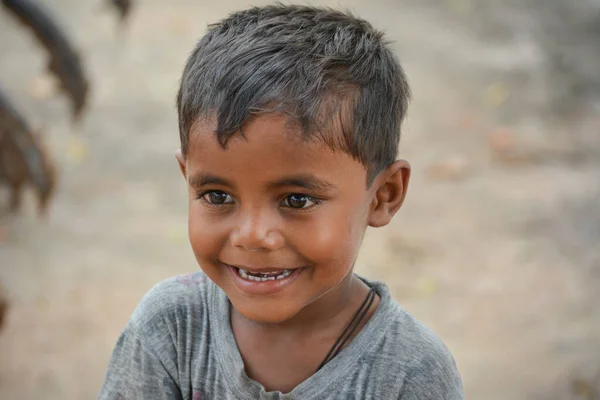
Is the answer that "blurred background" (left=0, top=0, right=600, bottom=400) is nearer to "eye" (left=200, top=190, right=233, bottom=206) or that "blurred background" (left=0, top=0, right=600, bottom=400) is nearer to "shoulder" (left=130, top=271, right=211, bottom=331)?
"shoulder" (left=130, top=271, right=211, bottom=331)

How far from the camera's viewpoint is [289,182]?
55.6 inches

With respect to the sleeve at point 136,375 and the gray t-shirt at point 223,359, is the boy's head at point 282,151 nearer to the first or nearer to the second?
the gray t-shirt at point 223,359

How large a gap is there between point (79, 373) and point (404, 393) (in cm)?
272

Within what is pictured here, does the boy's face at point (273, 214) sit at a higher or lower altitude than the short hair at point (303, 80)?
lower

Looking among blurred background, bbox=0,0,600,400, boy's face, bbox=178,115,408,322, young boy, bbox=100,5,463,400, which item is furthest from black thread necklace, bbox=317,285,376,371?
blurred background, bbox=0,0,600,400

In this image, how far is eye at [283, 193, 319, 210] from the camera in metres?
1.45

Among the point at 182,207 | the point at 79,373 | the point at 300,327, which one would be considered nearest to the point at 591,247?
the point at 182,207

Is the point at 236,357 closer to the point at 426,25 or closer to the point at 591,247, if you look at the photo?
the point at 591,247

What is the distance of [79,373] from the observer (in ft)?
12.9

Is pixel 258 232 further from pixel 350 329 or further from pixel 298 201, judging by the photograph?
pixel 350 329

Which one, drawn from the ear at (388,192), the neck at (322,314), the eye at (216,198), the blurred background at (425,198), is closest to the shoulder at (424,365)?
the neck at (322,314)

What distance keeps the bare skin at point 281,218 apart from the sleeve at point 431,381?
0.18 metres

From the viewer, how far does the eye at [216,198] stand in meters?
1.48

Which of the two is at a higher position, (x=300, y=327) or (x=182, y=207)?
(x=182, y=207)
